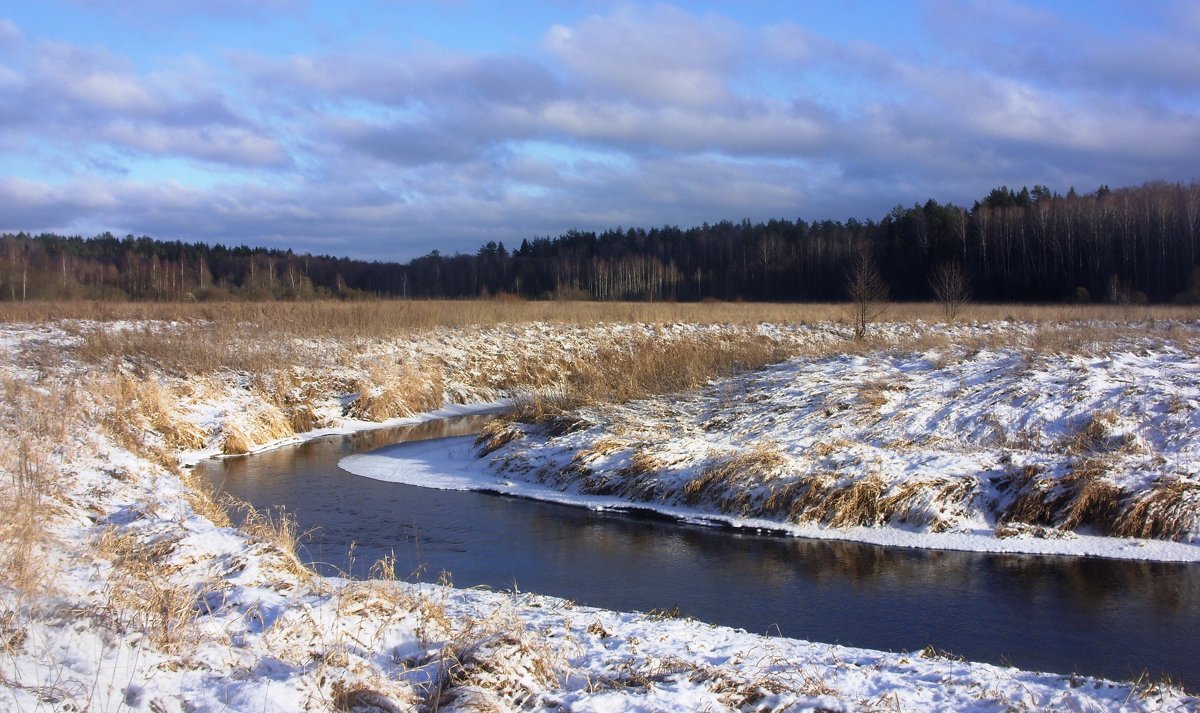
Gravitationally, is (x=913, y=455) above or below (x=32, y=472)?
below

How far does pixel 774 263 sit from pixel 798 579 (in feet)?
238

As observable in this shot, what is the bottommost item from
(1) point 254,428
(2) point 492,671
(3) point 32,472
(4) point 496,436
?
(1) point 254,428

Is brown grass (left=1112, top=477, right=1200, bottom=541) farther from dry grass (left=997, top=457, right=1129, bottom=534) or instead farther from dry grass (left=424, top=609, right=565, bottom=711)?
dry grass (left=424, top=609, right=565, bottom=711)

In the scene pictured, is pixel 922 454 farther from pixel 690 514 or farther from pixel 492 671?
pixel 492 671

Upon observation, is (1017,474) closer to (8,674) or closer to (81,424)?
(8,674)

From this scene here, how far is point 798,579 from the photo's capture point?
9.55 m

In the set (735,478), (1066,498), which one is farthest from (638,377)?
(1066,498)

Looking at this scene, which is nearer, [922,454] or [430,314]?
[922,454]

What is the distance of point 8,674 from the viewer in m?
4.57

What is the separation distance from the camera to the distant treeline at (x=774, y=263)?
53094mm

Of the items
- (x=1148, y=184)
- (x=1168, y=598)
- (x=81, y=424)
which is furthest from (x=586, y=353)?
(x=1148, y=184)

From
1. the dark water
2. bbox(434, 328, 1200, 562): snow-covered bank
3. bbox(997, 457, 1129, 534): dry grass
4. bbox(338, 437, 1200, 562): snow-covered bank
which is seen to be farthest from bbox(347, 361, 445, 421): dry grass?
bbox(997, 457, 1129, 534): dry grass

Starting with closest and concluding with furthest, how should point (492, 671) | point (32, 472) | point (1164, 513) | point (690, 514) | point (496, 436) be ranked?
point (492, 671)
point (32, 472)
point (1164, 513)
point (690, 514)
point (496, 436)

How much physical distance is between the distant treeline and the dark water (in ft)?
88.8
